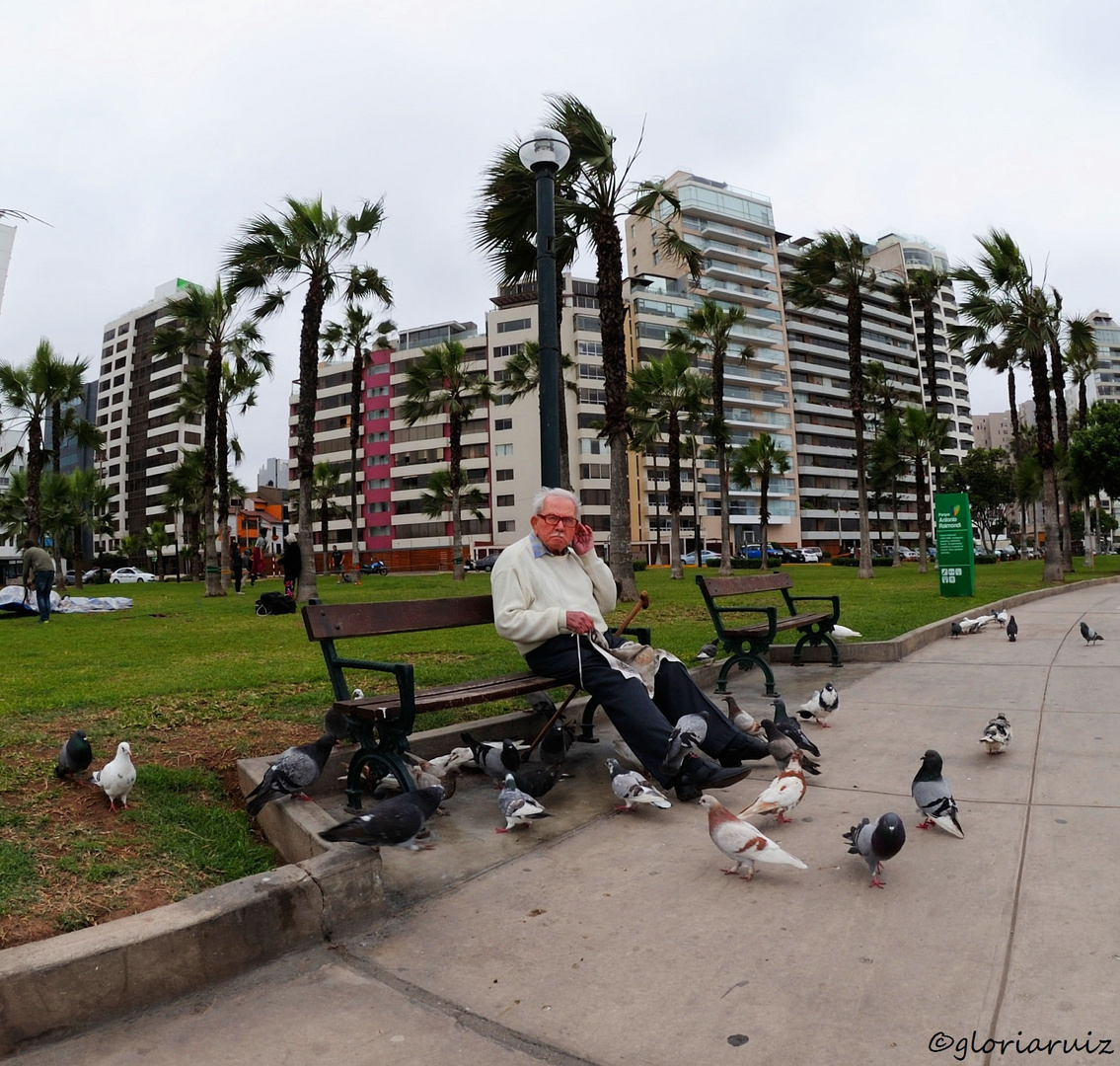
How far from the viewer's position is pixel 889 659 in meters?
8.46

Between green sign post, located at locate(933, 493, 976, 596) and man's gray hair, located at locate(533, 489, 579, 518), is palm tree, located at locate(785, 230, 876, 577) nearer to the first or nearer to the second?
green sign post, located at locate(933, 493, 976, 596)

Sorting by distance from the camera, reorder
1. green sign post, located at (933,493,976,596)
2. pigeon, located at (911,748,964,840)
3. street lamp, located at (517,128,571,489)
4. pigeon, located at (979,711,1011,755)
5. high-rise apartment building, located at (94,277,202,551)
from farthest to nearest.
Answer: high-rise apartment building, located at (94,277,202,551)
green sign post, located at (933,493,976,596)
street lamp, located at (517,128,571,489)
pigeon, located at (979,711,1011,755)
pigeon, located at (911,748,964,840)

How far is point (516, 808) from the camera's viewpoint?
3699 millimetres

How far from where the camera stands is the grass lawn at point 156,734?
→ 9.52 ft

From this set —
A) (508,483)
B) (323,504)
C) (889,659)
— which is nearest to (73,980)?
(889,659)

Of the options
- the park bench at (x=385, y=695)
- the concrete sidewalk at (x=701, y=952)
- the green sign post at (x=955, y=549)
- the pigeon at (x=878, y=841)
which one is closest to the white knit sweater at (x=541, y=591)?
the park bench at (x=385, y=695)

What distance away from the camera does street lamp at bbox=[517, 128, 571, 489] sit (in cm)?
637

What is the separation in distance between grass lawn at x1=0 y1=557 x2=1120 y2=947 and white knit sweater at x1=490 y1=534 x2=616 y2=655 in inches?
49.1

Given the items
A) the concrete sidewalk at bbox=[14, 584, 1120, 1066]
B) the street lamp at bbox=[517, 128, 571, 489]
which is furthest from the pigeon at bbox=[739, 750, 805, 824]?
the street lamp at bbox=[517, 128, 571, 489]

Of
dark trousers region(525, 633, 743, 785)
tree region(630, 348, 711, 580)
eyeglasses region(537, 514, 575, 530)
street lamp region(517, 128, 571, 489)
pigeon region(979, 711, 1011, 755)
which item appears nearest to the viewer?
dark trousers region(525, 633, 743, 785)

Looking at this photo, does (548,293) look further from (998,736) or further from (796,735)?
(998,736)

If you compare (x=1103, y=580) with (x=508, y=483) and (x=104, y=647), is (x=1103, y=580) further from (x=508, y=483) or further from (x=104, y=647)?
(x=508, y=483)

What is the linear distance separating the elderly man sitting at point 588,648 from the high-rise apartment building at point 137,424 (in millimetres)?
96561

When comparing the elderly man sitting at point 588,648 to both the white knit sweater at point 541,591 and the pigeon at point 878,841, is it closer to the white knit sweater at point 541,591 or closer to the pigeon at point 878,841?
the white knit sweater at point 541,591
